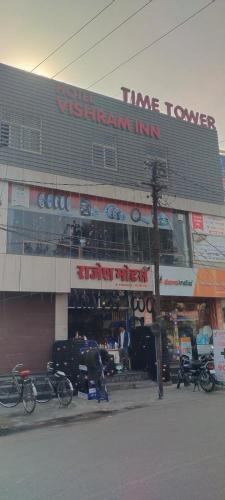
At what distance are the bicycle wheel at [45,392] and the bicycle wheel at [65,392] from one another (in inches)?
42.2

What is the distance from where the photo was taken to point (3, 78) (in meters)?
19.0

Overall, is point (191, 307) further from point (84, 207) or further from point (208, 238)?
point (84, 207)

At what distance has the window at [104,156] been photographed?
2125cm

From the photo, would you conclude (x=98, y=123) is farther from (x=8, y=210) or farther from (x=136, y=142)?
(x=8, y=210)

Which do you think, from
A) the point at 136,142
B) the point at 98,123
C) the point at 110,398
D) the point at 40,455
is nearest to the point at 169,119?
the point at 136,142

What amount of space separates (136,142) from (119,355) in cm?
1098

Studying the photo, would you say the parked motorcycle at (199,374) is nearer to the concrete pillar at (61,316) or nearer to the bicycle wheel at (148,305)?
the bicycle wheel at (148,305)

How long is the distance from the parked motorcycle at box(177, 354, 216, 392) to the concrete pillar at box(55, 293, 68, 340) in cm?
505

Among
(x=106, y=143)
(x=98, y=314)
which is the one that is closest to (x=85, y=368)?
(x=98, y=314)

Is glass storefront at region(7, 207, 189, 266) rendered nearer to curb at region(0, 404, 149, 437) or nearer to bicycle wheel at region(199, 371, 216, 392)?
bicycle wheel at region(199, 371, 216, 392)

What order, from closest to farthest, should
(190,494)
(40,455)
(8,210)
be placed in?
1. (190,494)
2. (40,455)
3. (8,210)

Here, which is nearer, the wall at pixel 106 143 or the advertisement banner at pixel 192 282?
the wall at pixel 106 143

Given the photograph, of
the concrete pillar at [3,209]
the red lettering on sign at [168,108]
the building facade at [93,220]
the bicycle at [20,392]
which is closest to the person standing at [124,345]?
the building facade at [93,220]

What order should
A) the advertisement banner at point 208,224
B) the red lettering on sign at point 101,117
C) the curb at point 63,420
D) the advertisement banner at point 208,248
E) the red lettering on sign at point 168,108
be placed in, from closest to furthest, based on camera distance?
the curb at point 63,420 → the red lettering on sign at point 101,117 → the advertisement banner at point 208,248 → the advertisement banner at point 208,224 → the red lettering on sign at point 168,108
